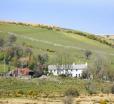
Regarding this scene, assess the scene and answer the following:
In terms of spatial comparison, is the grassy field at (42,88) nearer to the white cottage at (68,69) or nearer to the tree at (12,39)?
the white cottage at (68,69)

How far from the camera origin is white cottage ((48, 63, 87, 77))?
14600 centimetres

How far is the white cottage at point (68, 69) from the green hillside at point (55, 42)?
122 inches

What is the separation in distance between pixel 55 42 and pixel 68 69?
23277 mm

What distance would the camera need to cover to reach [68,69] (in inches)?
5969

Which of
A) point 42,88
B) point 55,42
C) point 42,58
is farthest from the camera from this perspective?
point 55,42

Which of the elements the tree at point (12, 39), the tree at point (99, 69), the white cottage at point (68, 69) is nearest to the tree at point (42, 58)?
the white cottage at point (68, 69)

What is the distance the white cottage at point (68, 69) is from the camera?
146000 millimetres

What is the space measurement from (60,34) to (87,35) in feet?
43.5

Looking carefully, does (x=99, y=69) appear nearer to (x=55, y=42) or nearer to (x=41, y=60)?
(x=41, y=60)

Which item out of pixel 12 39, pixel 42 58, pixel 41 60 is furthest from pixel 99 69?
pixel 12 39

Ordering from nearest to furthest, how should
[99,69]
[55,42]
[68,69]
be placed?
[99,69] < [68,69] < [55,42]

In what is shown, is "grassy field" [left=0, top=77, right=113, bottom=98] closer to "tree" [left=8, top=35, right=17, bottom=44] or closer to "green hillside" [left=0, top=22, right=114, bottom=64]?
"green hillside" [left=0, top=22, right=114, bottom=64]

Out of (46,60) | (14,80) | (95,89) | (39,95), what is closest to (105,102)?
(39,95)

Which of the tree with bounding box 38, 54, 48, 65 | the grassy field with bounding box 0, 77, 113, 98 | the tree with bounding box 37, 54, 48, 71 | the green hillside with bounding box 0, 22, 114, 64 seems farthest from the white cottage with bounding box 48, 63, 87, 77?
the grassy field with bounding box 0, 77, 113, 98
